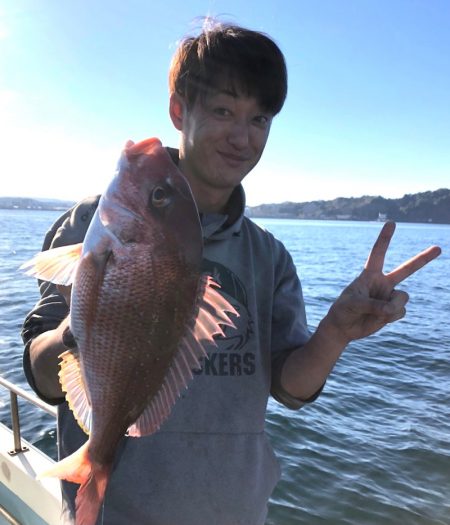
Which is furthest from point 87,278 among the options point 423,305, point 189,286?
point 423,305

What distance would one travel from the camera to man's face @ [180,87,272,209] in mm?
2283

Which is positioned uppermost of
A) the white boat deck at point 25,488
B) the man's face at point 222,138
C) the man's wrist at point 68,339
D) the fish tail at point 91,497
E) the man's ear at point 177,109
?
the man's ear at point 177,109

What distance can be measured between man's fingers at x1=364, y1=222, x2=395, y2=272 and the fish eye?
1.03m

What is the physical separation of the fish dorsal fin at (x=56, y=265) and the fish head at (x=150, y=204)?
202mm

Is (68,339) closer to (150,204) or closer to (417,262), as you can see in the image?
(150,204)

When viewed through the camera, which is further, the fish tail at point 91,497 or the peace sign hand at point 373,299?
the peace sign hand at point 373,299

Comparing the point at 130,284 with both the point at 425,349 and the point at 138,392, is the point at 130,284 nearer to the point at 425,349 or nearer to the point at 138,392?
the point at 138,392

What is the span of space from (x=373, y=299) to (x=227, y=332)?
760mm

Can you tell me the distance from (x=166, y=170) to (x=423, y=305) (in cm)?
2113

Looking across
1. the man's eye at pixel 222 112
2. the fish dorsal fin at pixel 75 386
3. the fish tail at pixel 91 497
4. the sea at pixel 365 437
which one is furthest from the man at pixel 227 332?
the sea at pixel 365 437

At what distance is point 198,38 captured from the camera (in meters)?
2.46

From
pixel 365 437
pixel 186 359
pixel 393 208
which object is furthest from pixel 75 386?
pixel 393 208

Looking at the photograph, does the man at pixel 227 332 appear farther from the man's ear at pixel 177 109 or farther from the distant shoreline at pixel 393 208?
the distant shoreline at pixel 393 208

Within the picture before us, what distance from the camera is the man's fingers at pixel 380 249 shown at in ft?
7.22
